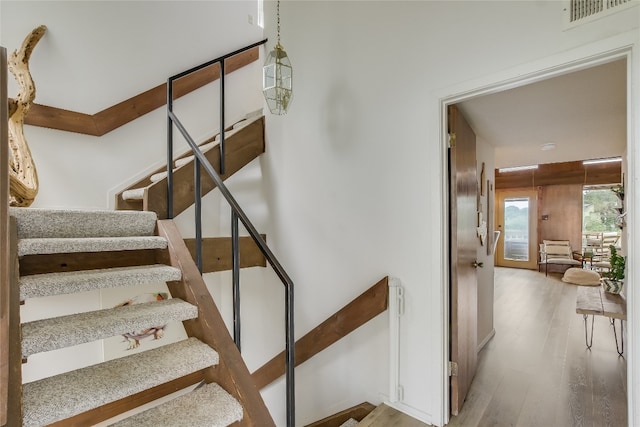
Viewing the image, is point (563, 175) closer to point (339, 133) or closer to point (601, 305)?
point (601, 305)

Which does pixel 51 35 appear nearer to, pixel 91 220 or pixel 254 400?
pixel 91 220

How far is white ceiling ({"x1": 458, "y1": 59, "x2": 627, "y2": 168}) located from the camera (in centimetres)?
209

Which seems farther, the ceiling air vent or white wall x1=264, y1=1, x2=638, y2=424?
white wall x1=264, y1=1, x2=638, y2=424

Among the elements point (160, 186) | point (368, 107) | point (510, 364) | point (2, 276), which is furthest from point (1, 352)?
point (510, 364)

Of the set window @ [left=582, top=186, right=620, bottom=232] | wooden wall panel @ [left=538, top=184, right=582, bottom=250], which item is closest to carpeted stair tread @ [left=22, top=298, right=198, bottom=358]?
wooden wall panel @ [left=538, top=184, right=582, bottom=250]

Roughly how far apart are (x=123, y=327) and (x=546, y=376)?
331cm

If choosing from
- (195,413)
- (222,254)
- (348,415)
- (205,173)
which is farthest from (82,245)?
(348,415)

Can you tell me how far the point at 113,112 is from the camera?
10.1 ft

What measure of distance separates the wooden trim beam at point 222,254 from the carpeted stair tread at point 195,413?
1631mm

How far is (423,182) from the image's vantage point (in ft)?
6.79

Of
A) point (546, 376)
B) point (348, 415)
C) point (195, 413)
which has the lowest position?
point (348, 415)

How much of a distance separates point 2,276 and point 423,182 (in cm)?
200

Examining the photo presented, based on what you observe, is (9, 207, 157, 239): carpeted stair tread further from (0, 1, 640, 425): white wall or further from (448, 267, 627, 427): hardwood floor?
(448, 267, 627, 427): hardwood floor

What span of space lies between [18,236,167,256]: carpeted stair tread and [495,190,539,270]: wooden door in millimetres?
9136
